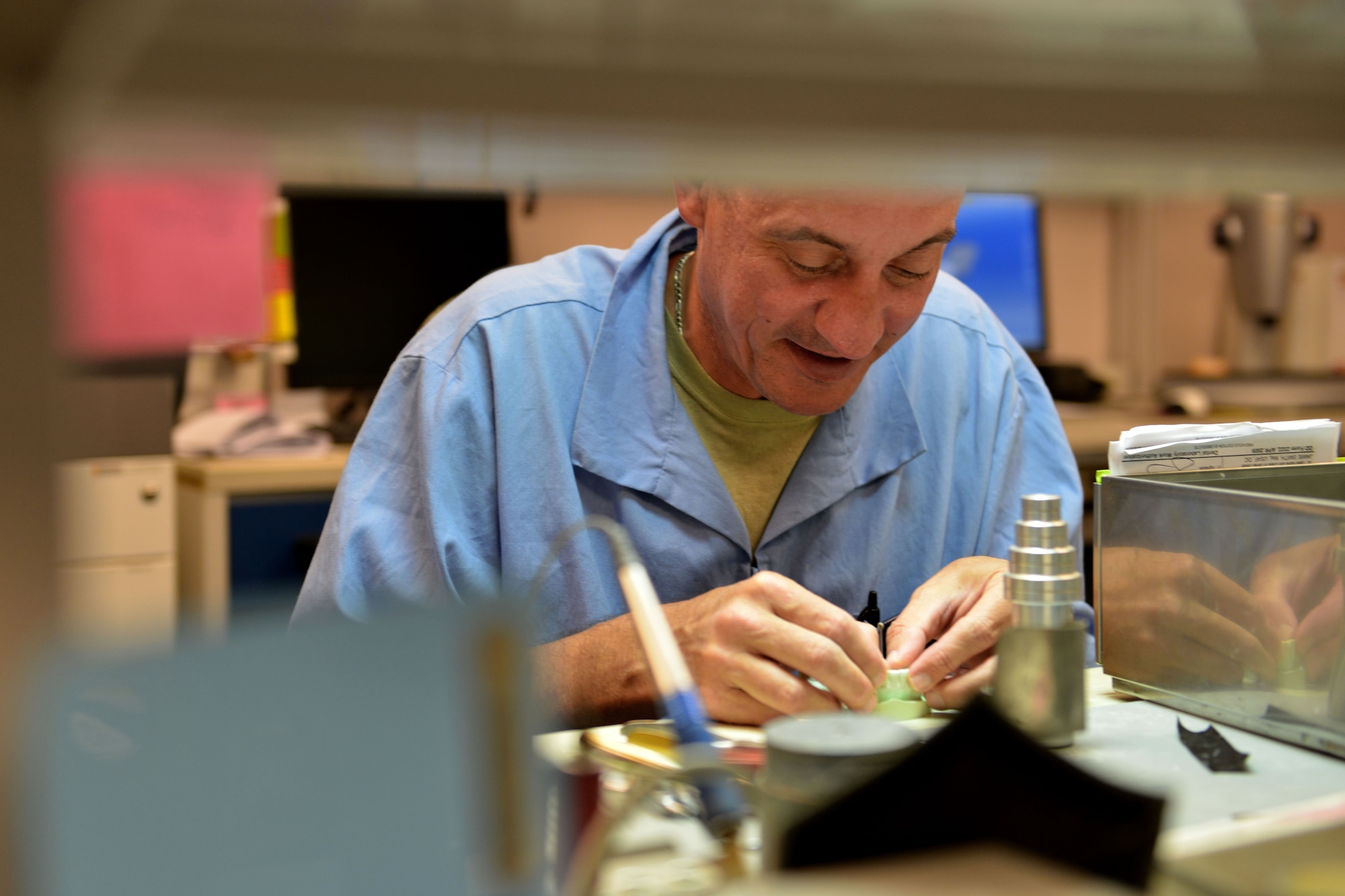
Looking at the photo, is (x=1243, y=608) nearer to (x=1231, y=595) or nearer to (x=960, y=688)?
(x=1231, y=595)

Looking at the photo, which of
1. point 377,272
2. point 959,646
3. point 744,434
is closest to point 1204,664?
point 959,646

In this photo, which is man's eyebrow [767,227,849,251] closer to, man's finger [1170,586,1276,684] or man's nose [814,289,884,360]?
man's nose [814,289,884,360]

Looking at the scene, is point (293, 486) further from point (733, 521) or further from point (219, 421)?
point (733, 521)

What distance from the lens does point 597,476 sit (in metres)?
1.18

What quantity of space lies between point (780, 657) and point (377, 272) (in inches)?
81.0

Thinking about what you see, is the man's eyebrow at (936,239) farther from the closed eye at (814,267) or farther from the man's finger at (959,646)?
the man's finger at (959,646)

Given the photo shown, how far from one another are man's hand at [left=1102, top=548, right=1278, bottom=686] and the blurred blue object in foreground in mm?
618

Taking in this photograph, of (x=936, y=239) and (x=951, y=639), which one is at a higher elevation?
(x=936, y=239)

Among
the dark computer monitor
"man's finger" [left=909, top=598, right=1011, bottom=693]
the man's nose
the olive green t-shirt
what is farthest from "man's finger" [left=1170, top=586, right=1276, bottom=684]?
the dark computer monitor

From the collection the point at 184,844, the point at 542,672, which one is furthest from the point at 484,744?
the point at 542,672

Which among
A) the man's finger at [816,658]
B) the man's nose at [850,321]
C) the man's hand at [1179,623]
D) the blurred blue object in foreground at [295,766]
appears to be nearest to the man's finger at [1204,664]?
the man's hand at [1179,623]

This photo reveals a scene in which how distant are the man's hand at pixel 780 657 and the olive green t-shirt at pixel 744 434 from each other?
13.3 inches

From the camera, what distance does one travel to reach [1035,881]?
407 millimetres

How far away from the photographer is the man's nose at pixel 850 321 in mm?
1038
